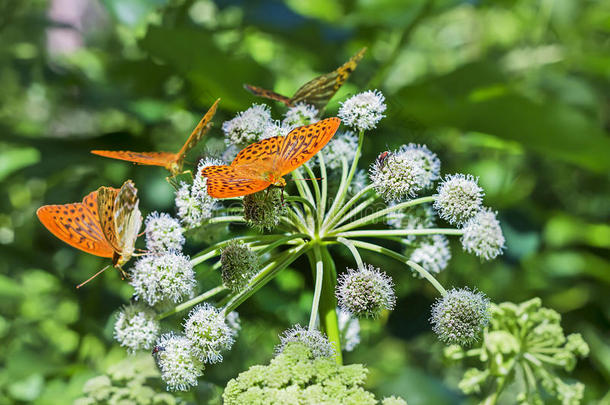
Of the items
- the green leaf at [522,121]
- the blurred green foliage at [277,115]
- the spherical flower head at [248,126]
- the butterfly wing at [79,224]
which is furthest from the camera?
the green leaf at [522,121]

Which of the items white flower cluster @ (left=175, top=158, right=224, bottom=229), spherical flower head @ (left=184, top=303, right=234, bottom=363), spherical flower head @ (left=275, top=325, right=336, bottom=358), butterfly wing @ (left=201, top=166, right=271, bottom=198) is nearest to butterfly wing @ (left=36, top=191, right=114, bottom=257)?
white flower cluster @ (left=175, top=158, right=224, bottom=229)

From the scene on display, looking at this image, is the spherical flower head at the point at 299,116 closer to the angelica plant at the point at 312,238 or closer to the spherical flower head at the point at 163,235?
the angelica plant at the point at 312,238

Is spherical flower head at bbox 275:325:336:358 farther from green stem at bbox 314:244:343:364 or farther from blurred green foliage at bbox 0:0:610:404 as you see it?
blurred green foliage at bbox 0:0:610:404

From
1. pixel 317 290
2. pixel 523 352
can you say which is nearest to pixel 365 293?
pixel 317 290

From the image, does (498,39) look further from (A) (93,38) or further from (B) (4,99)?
(B) (4,99)

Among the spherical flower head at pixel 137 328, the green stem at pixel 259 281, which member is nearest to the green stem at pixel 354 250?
the green stem at pixel 259 281

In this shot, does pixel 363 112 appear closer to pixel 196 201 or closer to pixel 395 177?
pixel 395 177

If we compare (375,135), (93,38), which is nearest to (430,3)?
(375,135)
